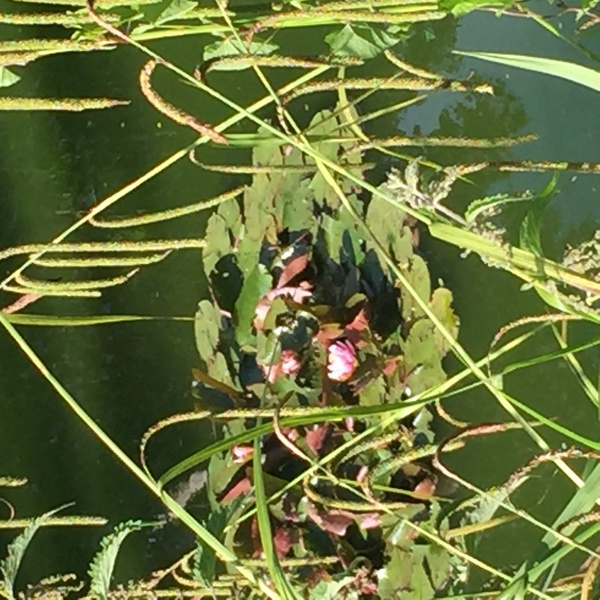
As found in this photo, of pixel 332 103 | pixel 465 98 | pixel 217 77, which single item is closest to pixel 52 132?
pixel 217 77

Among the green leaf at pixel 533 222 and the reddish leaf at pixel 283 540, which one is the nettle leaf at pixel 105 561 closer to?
the reddish leaf at pixel 283 540

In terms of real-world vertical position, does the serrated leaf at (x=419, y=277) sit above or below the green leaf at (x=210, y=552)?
above

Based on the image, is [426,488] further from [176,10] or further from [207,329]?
[176,10]

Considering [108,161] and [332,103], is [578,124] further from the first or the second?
[108,161]

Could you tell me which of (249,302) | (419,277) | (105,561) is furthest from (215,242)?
(105,561)

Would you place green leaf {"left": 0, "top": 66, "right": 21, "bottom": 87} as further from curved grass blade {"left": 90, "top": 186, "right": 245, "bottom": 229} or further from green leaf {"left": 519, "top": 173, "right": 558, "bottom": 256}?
green leaf {"left": 519, "top": 173, "right": 558, "bottom": 256}

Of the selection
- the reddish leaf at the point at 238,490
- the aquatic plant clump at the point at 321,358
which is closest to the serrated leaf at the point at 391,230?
the aquatic plant clump at the point at 321,358

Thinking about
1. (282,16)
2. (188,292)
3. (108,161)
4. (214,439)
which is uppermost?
(282,16)
